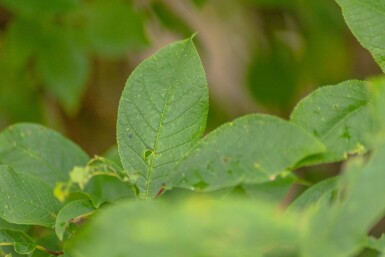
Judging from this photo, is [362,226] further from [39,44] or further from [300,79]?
[300,79]

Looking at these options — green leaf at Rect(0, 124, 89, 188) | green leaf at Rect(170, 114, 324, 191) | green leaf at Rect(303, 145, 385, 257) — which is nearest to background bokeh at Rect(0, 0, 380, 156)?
green leaf at Rect(0, 124, 89, 188)

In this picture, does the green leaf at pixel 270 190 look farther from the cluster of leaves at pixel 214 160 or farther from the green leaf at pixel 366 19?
the green leaf at pixel 366 19

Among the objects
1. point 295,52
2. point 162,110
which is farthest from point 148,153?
point 295,52

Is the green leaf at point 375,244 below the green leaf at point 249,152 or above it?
below

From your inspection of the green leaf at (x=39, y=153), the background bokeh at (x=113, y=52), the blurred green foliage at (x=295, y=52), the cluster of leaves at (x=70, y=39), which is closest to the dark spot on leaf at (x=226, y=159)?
the green leaf at (x=39, y=153)

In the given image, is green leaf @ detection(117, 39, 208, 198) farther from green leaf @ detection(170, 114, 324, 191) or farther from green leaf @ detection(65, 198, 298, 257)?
green leaf @ detection(65, 198, 298, 257)

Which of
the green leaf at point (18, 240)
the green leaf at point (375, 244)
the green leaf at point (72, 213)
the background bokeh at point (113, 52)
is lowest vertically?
the green leaf at point (375, 244)
